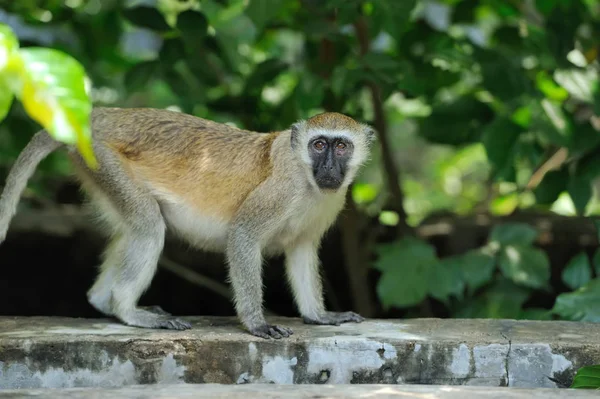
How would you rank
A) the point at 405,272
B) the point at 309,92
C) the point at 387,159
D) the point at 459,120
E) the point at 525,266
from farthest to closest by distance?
1. the point at 387,159
2. the point at 459,120
3. the point at 525,266
4. the point at 405,272
5. the point at 309,92

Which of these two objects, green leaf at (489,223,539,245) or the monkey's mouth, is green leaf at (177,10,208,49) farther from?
green leaf at (489,223,539,245)

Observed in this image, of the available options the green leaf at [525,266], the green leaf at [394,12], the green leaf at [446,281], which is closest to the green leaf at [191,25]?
the green leaf at [394,12]

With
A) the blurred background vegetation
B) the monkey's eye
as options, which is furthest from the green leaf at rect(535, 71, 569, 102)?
the monkey's eye

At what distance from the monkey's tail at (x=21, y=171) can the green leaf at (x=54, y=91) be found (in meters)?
3.77

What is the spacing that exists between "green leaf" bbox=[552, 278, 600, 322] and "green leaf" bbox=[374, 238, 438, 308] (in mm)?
1159

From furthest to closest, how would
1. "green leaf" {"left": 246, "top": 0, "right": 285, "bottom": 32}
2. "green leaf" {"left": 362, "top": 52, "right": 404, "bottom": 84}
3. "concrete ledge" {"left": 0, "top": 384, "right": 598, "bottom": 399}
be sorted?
"green leaf" {"left": 362, "top": 52, "right": 404, "bottom": 84} → "green leaf" {"left": 246, "top": 0, "right": 285, "bottom": 32} → "concrete ledge" {"left": 0, "top": 384, "right": 598, "bottom": 399}

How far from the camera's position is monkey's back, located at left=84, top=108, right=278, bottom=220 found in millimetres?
6020

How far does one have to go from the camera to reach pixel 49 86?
6.74 feet

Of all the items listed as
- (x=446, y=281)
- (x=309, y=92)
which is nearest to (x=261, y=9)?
(x=309, y=92)

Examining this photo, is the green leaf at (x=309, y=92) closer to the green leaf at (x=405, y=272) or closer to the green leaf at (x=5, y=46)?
the green leaf at (x=405, y=272)

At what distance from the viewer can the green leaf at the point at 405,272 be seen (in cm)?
702

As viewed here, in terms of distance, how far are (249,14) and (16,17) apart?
9.50 feet

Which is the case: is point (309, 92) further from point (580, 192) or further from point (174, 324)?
point (580, 192)

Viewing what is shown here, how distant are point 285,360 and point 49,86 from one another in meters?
3.50
